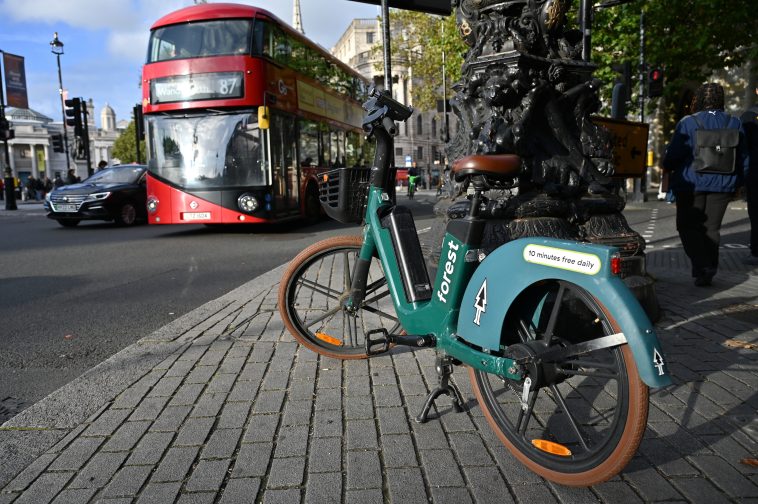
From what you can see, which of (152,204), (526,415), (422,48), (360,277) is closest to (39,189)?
(422,48)

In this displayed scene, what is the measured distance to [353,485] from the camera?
2.16 m

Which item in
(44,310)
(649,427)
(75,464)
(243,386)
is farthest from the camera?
(44,310)

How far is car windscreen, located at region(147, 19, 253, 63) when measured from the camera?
1138 centimetres

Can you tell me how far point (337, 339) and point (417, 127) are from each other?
79.9 meters

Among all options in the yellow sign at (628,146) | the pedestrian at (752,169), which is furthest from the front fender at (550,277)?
the pedestrian at (752,169)

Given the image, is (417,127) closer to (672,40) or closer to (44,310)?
(672,40)

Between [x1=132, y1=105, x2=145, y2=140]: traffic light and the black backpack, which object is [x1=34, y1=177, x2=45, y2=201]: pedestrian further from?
the black backpack

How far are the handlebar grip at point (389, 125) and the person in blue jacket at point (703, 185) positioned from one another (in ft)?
12.1

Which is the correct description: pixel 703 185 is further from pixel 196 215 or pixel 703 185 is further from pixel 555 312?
pixel 196 215

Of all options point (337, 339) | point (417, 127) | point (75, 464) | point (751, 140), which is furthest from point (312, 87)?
point (417, 127)

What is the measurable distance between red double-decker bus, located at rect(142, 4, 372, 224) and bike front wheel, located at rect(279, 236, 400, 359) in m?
8.24

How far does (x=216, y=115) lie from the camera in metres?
11.6

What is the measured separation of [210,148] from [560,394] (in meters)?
10.6

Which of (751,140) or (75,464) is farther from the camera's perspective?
(751,140)
